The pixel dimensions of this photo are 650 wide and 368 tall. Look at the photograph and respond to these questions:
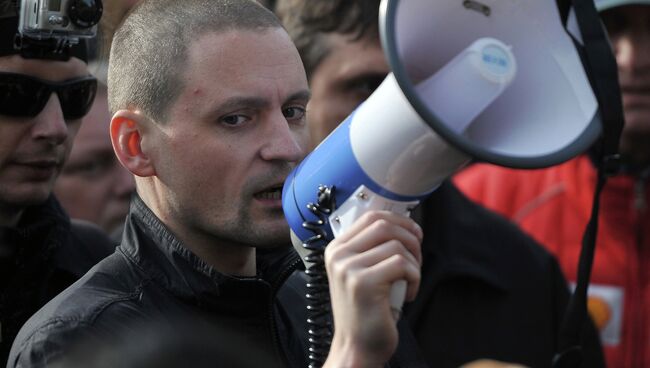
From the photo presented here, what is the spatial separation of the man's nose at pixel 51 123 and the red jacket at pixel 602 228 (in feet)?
7.40

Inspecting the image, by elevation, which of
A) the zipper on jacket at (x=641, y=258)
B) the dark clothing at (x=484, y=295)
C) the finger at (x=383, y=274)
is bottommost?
the zipper on jacket at (x=641, y=258)

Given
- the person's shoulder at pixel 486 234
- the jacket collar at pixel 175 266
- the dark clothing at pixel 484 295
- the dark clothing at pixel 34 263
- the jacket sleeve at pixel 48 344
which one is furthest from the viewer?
the person's shoulder at pixel 486 234

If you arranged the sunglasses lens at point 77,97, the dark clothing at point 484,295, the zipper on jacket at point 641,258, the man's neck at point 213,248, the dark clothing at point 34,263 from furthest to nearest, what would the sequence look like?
the zipper on jacket at point 641,258 → the dark clothing at point 484,295 → the sunglasses lens at point 77,97 → the dark clothing at point 34,263 → the man's neck at point 213,248

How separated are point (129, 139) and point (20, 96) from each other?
0.51 m

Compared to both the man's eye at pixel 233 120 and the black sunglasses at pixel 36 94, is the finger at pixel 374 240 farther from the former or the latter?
the black sunglasses at pixel 36 94

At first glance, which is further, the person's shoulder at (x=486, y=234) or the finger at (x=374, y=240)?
the person's shoulder at (x=486, y=234)

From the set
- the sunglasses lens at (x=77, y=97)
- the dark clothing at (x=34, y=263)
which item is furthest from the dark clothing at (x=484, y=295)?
the sunglasses lens at (x=77, y=97)

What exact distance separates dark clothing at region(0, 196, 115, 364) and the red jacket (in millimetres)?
2012

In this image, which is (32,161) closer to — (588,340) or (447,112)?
(447,112)

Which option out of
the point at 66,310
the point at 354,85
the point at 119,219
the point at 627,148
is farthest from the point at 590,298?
the point at 66,310

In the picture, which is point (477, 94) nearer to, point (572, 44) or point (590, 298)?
point (572, 44)

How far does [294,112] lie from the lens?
11.0 feet

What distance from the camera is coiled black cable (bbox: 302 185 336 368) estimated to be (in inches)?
115

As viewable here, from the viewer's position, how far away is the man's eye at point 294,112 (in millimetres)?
3324
